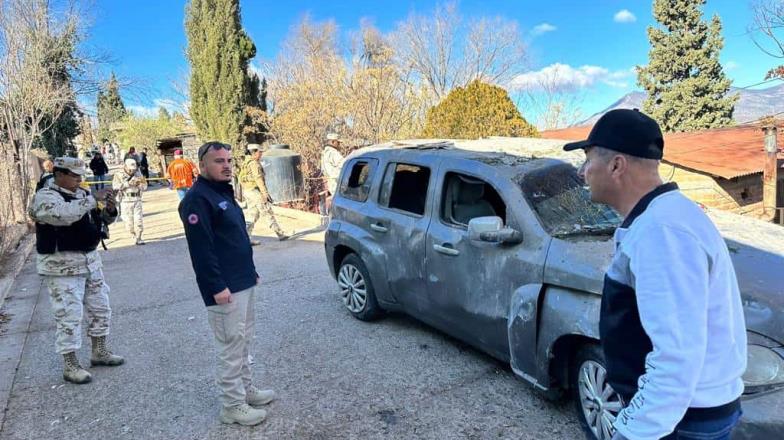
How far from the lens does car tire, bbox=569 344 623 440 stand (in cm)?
271

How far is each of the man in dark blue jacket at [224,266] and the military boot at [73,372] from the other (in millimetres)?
1468

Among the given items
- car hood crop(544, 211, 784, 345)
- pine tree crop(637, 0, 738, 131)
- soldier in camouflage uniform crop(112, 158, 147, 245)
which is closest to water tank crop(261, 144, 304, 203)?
soldier in camouflage uniform crop(112, 158, 147, 245)

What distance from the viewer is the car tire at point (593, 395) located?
2711 millimetres

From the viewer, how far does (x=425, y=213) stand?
416 cm

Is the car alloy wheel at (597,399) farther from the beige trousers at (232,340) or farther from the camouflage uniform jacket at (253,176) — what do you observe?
the camouflage uniform jacket at (253,176)

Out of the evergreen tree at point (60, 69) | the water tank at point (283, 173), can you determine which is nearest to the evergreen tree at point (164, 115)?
the evergreen tree at point (60, 69)

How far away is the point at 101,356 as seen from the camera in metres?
4.37

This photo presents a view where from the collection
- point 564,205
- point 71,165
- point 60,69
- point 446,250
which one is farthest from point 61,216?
point 60,69

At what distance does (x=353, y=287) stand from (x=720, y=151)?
12.6 meters

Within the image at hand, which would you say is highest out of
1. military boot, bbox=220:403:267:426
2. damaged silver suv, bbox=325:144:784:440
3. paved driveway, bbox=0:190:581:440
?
damaged silver suv, bbox=325:144:784:440

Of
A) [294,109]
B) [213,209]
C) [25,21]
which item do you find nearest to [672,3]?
[294,109]

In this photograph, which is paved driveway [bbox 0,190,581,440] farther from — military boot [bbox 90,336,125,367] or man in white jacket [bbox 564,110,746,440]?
man in white jacket [bbox 564,110,746,440]

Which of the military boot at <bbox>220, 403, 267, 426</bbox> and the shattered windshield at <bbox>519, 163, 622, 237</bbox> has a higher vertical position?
the shattered windshield at <bbox>519, 163, 622, 237</bbox>

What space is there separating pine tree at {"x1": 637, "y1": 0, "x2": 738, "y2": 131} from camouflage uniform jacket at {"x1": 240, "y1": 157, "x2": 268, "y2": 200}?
23.6 metres
